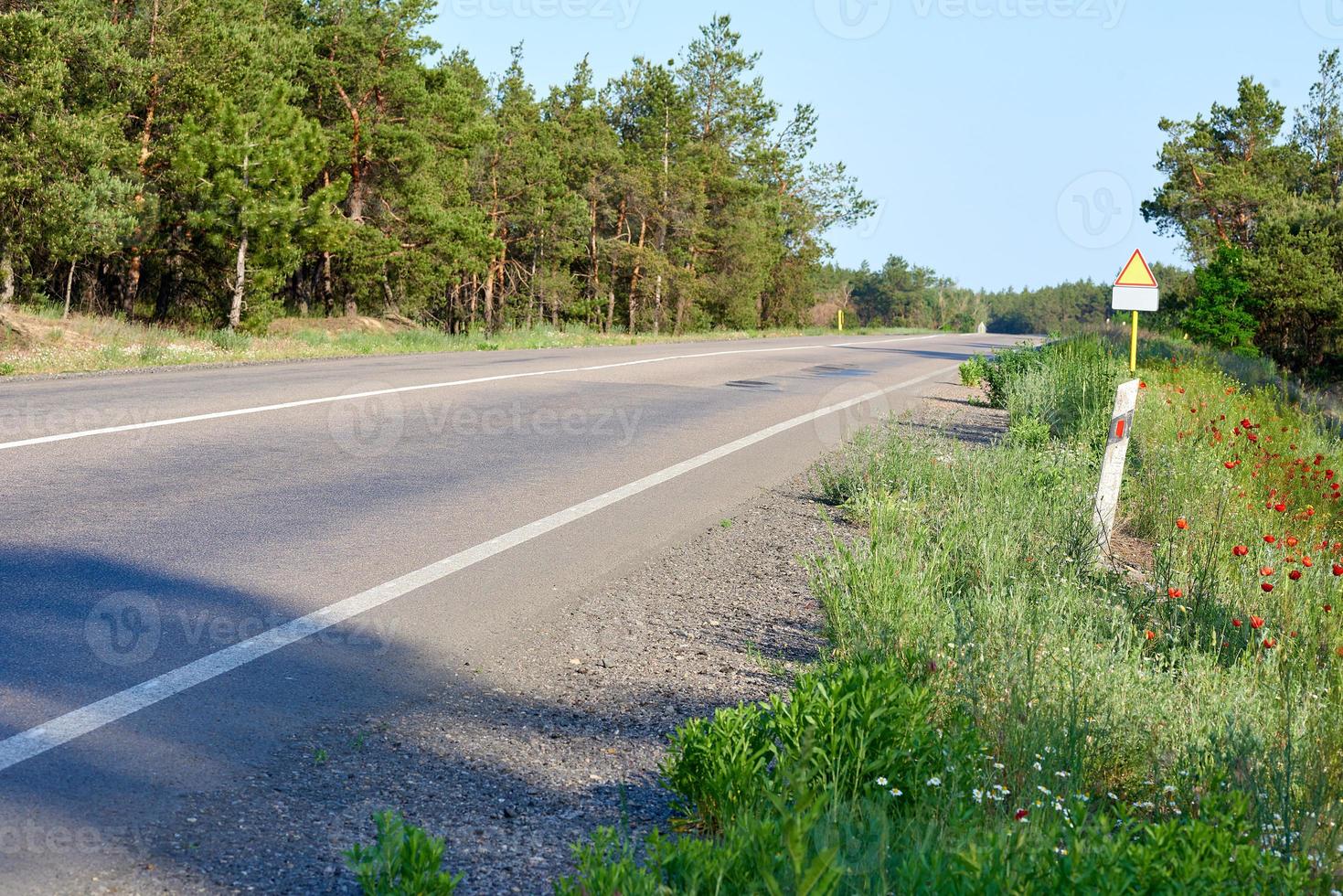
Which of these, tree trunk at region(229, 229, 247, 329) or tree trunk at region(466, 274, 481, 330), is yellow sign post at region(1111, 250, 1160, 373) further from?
tree trunk at region(466, 274, 481, 330)

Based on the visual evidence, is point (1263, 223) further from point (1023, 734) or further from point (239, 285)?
point (1023, 734)

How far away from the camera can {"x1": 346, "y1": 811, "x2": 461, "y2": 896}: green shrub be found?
250 cm

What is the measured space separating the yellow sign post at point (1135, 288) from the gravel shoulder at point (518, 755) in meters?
11.1

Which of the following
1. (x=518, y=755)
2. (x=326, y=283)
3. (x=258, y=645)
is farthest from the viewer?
(x=326, y=283)

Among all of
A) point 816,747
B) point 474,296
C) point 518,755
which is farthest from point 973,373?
point 474,296

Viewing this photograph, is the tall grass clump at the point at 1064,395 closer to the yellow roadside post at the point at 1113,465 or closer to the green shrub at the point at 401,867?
the yellow roadside post at the point at 1113,465

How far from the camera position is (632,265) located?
58.3m

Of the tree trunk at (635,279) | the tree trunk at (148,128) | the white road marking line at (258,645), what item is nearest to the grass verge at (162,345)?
the tree trunk at (148,128)

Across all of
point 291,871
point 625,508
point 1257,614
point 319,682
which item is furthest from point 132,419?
point 1257,614

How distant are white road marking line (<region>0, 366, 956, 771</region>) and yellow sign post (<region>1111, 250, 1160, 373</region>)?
31.9 ft

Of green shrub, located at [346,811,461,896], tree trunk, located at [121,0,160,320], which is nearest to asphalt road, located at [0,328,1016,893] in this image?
green shrub, located at [346,811,461,896]

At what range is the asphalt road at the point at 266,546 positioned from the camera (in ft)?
11.2

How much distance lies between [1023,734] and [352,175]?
40.4 metres

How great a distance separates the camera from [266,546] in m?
5.94
